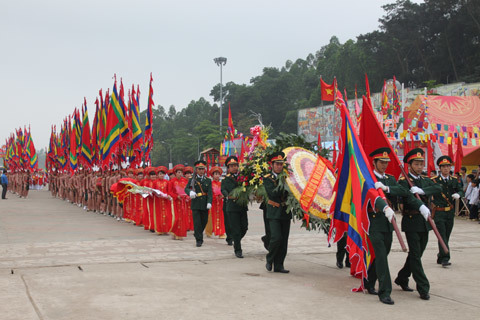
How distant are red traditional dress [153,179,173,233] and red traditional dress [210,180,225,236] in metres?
1.05

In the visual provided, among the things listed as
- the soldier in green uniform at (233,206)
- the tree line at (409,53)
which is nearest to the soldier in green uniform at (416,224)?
the soldier in green uniform at (233,206)

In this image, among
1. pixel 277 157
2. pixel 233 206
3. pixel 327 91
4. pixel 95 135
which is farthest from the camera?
pixel 95 135

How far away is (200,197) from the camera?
460 inches

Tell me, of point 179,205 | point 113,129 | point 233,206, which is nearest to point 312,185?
point 233,206

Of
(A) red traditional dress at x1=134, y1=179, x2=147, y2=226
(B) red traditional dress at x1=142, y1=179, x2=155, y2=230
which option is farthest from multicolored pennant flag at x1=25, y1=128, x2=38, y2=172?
(B) red traditional dress at x1=142, y1=179, x2=155, y2=230

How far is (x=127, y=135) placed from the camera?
20.2 meters

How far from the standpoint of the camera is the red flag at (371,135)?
718 cm

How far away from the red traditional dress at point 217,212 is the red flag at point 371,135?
6.36m

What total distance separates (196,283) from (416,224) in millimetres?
2939

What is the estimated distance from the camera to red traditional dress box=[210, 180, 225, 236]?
1345 centimetres

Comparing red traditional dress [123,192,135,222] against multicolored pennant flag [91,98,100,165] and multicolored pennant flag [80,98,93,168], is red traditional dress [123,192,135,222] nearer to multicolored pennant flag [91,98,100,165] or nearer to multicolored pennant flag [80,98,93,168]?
multicolored pennant flag [91,98,100,165]

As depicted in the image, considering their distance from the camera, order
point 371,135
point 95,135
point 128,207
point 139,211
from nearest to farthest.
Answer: point 371,135, point 139,211, point 128,207, point 95,135

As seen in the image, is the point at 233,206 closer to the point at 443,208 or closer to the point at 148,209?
the point at 443,208

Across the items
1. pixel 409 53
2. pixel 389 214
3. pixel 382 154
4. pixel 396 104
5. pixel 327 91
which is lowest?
pixel 389 214
